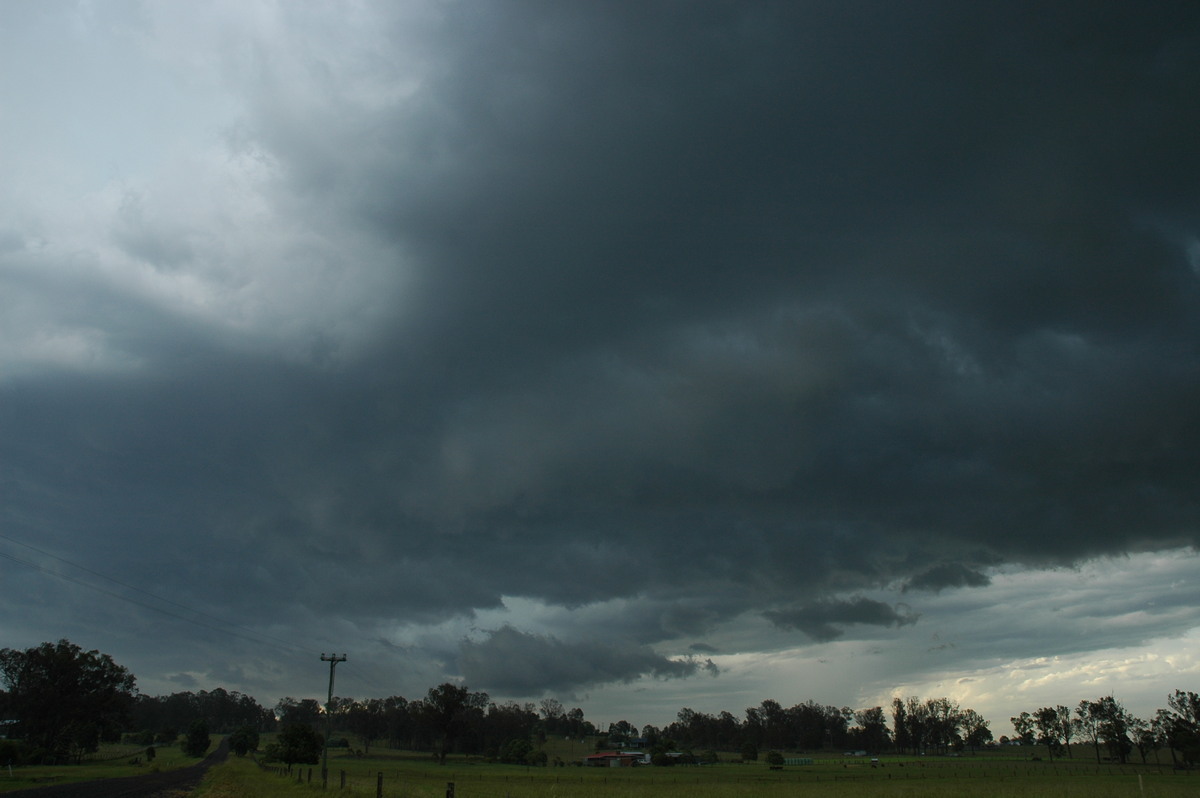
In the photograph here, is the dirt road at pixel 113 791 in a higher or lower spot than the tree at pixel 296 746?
higher

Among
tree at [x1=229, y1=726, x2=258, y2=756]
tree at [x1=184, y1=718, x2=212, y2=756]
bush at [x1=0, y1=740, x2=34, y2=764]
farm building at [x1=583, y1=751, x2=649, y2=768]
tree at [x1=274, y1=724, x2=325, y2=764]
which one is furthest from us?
tree at [x1=229, y1=726, x2=258, y2=756]

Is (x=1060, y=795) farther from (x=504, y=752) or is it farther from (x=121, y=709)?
(x=121, y=709)

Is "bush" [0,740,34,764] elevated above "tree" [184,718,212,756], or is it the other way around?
"bush" [0,740,34,764]

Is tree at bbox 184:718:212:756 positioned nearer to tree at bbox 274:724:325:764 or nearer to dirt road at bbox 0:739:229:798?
tree at bbox 274:724:325:764

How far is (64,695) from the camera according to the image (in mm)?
140500

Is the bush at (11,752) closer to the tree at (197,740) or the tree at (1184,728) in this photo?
the tree at (197,740)

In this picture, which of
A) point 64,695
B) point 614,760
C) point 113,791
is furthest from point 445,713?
point 113,791

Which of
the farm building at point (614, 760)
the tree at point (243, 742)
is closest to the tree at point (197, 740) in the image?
the tree at point (243, 742)

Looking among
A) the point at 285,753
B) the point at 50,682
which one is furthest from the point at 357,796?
the point at 50,682

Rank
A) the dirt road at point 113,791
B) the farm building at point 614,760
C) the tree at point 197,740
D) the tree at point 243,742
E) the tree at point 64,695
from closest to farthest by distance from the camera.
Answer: the dirt road at point 113,791 < the tree at point 64,695 < the farm building at point 614,760 < the tree at point 197,740 < the tree at point 243,742

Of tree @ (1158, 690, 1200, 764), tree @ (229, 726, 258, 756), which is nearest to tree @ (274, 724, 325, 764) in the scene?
tree @ (229, 726, 258, 756)

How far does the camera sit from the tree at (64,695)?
436 feet

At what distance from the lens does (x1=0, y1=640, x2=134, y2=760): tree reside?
133 m

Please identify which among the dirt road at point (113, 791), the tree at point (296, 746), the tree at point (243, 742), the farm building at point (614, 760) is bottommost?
the farm building at point (614, 760)
